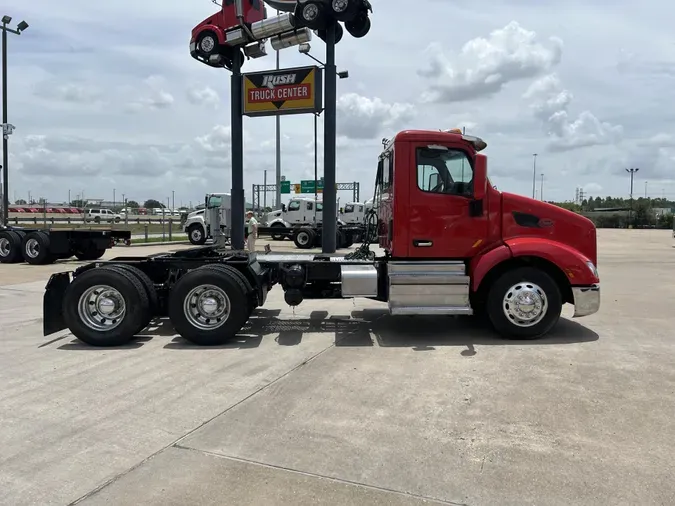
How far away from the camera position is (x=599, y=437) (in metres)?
3.96

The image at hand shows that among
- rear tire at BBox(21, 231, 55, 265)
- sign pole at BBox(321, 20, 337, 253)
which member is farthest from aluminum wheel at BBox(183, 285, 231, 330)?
rear tire at BBox(21, 231, 55, 265)

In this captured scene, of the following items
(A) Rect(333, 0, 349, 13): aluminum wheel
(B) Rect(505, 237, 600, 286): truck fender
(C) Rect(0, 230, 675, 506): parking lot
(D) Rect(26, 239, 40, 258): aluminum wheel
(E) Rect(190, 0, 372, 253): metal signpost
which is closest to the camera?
(C) Rect(0, 230, 675, 506): parking lot

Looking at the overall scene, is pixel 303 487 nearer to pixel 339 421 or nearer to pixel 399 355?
pixel 339 421

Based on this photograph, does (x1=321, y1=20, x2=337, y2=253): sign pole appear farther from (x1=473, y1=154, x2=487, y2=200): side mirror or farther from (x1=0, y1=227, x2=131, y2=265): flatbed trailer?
(x1=0, y1=227, x2=131, y2=265): flatbed trailer

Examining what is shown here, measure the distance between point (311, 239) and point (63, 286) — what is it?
2041cm

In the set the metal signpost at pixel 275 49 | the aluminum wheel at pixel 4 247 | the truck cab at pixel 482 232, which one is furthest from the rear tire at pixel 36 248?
the truck cab at pixel 482 232

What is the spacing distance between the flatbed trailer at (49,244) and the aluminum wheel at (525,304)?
14.1 metres

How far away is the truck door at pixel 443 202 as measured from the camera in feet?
23.1

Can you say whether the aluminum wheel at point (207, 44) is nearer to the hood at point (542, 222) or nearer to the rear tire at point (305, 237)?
the hood at point (542, 222)

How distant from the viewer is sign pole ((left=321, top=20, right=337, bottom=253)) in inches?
485

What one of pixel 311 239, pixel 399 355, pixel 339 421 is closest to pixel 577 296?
pixel 399 355

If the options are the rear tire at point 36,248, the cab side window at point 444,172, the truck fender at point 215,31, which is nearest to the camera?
the cab side window at point 444,172

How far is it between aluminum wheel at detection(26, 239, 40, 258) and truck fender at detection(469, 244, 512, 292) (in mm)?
15018

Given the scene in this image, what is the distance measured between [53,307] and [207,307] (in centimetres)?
198
